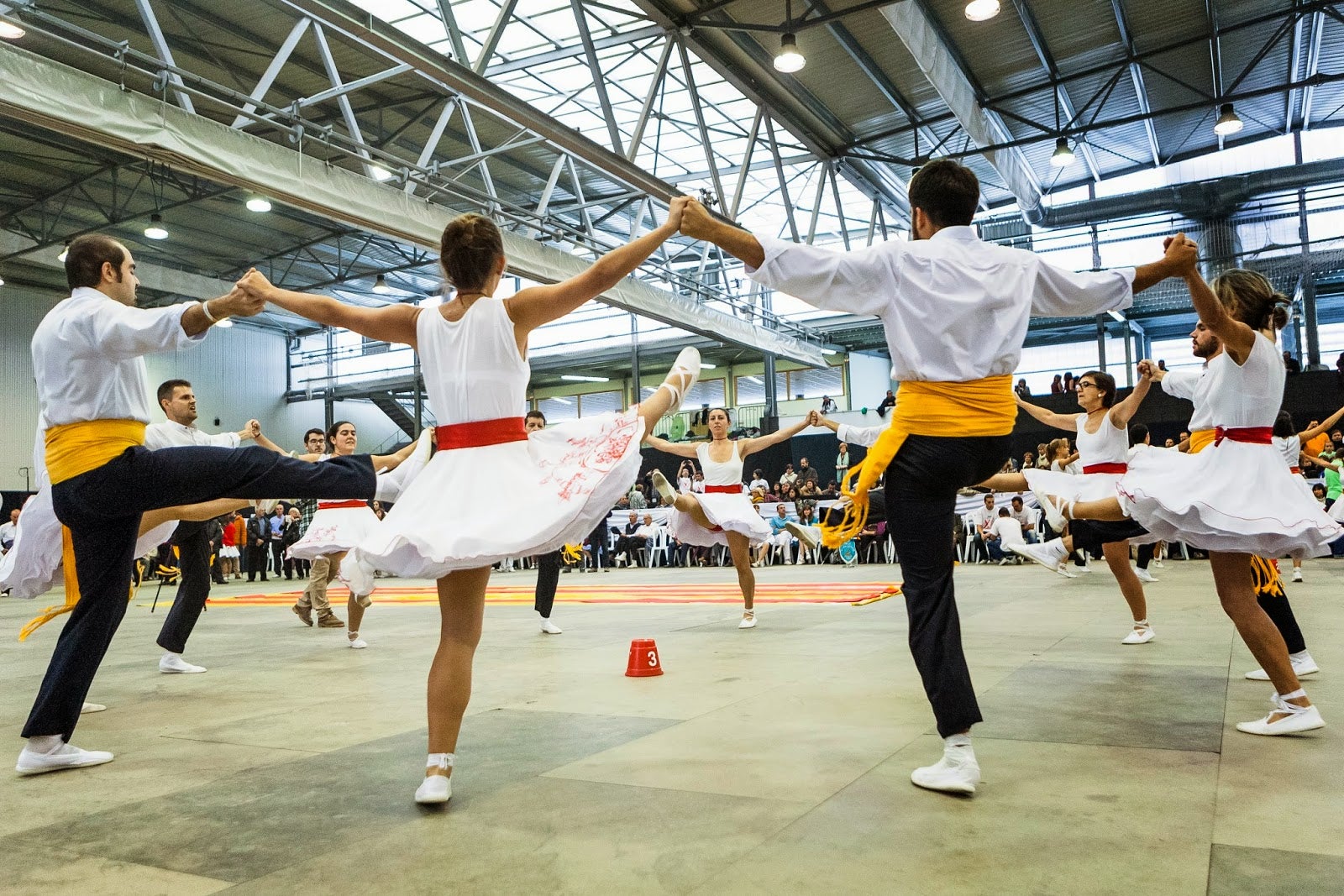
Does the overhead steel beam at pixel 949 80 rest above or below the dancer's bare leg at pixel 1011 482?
above

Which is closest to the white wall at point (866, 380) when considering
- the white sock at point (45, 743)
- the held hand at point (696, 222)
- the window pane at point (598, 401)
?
the window pane at point (598, 401)

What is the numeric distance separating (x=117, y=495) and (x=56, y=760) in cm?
89

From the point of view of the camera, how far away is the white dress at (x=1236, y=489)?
10.5 feet

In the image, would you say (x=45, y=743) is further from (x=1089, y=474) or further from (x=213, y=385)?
(x=213, y=385)

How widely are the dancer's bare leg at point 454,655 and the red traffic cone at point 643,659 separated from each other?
6.06ft

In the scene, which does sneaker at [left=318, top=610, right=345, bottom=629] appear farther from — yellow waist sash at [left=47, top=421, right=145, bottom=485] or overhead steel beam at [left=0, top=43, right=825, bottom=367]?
yellow waist sash at [left=47, top=421, right=145, bottom=485]

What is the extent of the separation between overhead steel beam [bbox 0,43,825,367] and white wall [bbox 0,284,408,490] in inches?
566

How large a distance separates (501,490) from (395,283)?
26.2 m

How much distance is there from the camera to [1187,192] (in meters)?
21.0

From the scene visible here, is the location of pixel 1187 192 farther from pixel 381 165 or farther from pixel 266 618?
pixel 266 618

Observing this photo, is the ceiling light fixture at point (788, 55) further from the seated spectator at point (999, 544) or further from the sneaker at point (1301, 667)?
the sneaker at point (1301, 667)

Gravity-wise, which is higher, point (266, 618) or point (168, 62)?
point (168, 62)

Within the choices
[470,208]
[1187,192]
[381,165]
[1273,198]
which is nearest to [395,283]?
[470,208]

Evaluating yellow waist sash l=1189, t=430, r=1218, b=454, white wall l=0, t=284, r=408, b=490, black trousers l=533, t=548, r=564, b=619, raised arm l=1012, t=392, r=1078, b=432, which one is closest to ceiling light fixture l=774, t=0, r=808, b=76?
raised arm l=1012, t=392, r=1078, b=432
